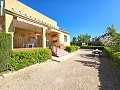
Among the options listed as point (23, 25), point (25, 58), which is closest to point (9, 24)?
point (25, 58)

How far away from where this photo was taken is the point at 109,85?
7.15m

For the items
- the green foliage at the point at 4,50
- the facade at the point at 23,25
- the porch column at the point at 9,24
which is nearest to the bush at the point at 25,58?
the green foliage at the point at 4,50

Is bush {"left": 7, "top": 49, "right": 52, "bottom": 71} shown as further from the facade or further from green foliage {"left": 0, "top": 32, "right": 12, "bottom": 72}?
the facade

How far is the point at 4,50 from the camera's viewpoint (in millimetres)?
8609

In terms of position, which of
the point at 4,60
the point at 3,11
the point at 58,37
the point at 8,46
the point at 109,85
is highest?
the point at 3,11

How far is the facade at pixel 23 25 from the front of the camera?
1229cm

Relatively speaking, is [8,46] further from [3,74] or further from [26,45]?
[26,45]

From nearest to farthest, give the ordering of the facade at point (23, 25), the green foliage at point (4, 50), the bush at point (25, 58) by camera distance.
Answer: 1. the green foliage at point (4, 50)
2. the bush at point (25, 58)
3. the facade at point (23, 25)

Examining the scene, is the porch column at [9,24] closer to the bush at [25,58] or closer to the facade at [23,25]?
the facade at [23,25]

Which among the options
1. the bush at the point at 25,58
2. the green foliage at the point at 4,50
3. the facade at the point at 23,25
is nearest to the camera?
the green foliage at the point at 4,50

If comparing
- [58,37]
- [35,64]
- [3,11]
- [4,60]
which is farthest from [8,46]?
[58,37]

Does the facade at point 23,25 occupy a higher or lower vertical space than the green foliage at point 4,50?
higher

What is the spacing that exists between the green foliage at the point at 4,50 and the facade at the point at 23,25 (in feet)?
11.5

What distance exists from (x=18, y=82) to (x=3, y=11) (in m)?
8.40
